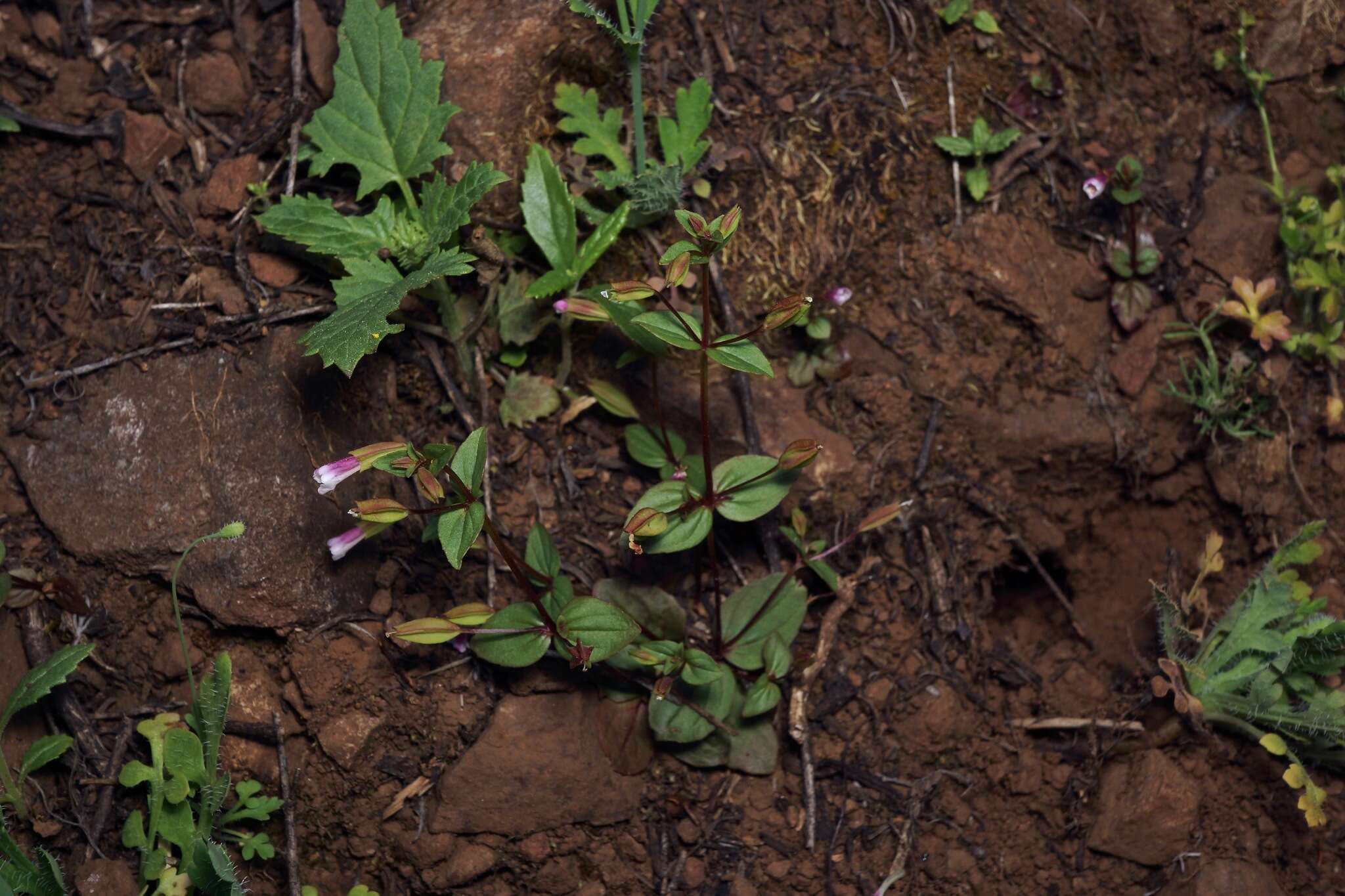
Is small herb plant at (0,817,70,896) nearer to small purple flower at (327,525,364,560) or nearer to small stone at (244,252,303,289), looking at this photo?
small purple flower at (327,525,364,560)

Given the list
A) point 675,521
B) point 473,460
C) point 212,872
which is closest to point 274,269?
point 473,460

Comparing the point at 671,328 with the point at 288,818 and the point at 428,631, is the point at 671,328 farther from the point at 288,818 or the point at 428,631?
the point at 288,818

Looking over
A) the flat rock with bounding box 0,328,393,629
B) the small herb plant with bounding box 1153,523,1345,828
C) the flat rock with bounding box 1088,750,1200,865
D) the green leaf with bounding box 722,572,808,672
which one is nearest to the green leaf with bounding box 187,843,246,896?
the flat rock with bounding box 0,328,393,629

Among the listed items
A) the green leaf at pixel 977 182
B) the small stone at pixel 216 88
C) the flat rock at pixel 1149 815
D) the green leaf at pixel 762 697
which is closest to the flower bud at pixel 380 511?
the green leaf at pixel 762 697

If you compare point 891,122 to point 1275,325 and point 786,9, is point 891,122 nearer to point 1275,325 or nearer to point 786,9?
point 786,9

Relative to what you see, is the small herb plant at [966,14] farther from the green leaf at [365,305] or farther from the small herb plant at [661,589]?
the green leaf at [365,305]
